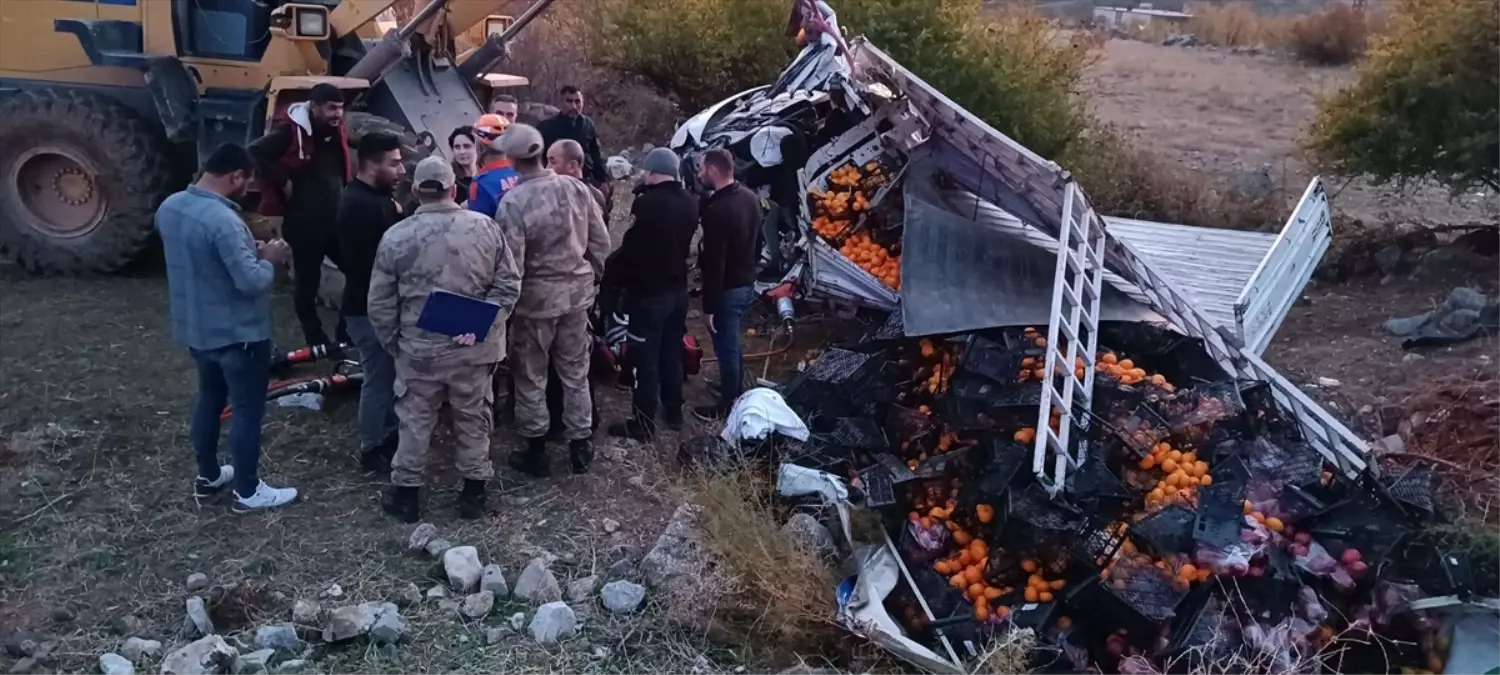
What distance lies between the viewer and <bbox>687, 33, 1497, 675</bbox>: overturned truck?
15.2 ft

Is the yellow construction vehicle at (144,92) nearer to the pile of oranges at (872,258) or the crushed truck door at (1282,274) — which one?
the pile of oranges at (872,258)

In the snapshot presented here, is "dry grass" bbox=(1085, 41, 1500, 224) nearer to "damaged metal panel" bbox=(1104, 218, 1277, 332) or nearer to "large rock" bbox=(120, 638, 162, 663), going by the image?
"damaged metal panel" bbox=(1104, 218, 1277, 332)

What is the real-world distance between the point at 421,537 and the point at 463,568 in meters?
0.37

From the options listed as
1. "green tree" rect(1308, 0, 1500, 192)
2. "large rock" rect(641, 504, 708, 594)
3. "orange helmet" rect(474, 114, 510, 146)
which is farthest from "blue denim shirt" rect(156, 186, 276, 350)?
"green tree" rect(1308, 0, 1500, 192)

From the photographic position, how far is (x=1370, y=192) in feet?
42.0

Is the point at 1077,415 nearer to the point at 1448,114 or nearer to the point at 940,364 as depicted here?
the point at 940,364

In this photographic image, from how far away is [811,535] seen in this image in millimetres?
5184

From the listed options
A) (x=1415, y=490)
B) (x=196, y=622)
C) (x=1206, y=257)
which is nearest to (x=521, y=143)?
(x=196, y=622)

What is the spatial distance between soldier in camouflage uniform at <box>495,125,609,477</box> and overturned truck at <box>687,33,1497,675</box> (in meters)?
1.16

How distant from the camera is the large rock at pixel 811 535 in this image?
16.8 feet

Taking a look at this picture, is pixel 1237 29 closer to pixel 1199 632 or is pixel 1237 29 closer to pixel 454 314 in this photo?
pixel 1199 632

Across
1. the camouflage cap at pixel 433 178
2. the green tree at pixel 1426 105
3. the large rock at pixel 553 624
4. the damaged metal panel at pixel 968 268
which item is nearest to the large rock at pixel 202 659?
the large rock at pixel 553 624

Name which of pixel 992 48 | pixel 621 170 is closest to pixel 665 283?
pixel 621 170

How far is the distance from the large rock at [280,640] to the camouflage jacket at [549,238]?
5.67ft
